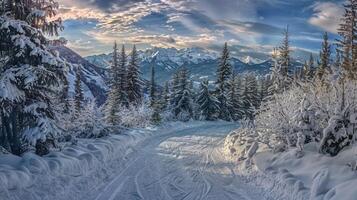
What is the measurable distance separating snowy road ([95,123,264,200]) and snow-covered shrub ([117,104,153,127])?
15.1 m

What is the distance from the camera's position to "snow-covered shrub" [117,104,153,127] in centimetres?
3341

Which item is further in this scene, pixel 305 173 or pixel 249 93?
pixel 249 93

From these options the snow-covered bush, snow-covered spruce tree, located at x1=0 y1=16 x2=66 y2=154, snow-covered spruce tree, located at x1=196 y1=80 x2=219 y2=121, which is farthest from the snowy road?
snow-covered spruce tree, located at x1=196 y1=80 x2=219 y2=121

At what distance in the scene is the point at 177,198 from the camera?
988cm

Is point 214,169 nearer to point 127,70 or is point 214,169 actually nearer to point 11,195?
point 11,195

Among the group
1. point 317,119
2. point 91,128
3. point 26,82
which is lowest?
point 91,128

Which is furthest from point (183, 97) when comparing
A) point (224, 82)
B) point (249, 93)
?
point (249, 93)

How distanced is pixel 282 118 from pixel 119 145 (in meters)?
7.58

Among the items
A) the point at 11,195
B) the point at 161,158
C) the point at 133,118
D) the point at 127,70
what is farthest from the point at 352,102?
the point at 127,70

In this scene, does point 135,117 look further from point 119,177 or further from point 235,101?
point 235,101

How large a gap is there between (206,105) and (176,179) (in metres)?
41.3

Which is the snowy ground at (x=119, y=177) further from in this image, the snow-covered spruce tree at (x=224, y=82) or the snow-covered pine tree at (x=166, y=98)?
the snow-covered pine tree at (x=166, y=98)

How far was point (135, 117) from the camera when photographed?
36562 millimetres

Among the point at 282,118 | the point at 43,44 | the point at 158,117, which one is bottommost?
the point at 158,117
